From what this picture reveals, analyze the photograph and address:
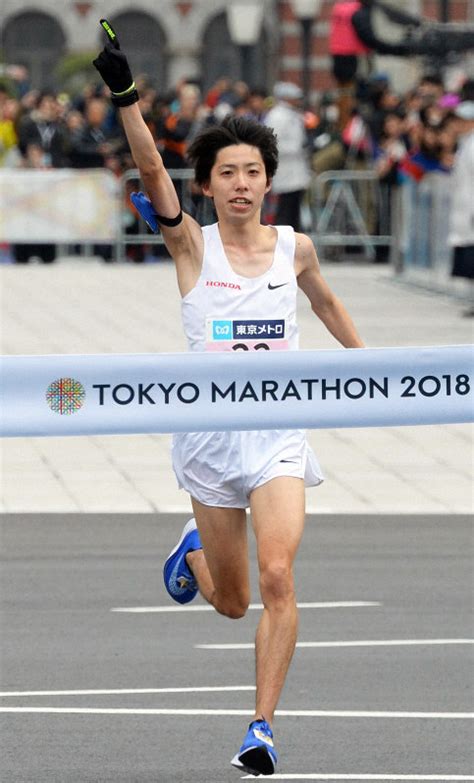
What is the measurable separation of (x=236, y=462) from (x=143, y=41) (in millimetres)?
64541

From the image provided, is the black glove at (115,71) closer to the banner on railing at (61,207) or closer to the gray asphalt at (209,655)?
the gray asphalt at (209,655)

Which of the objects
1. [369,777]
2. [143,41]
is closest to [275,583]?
[369,777]

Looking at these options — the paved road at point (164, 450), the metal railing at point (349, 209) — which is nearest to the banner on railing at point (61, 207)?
the metal railing at point (349, 209)

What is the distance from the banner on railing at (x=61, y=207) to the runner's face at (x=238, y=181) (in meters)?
20.2

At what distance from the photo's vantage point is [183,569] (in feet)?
25.2

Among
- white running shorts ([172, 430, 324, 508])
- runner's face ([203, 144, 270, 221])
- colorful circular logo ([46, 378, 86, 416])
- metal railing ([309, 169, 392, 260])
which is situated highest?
runner's face ([203, 144, 270, 221])

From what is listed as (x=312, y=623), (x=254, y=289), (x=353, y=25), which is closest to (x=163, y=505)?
(x=312, y=623)

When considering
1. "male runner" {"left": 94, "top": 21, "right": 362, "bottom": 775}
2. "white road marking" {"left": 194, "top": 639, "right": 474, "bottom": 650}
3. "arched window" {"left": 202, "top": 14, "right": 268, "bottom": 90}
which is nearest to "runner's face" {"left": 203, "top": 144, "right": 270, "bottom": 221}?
"male runner" {"left": 94, "top": 21, "right": 362, "bottom": 775}

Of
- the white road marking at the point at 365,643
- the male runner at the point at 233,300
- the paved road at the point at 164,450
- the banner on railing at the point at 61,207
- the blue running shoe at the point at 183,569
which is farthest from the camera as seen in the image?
the banner on railing at the point at 61,207

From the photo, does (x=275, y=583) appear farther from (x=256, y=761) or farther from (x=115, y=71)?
(x=115, y=71)

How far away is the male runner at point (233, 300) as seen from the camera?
21.9 feet

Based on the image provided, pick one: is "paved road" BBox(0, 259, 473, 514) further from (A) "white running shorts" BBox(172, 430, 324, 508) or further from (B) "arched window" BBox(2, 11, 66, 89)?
(B) "arched window" BBox(2, 11, 66, 89)

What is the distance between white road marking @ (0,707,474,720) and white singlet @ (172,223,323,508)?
0.89m

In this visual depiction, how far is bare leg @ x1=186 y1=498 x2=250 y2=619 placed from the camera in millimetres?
6898
